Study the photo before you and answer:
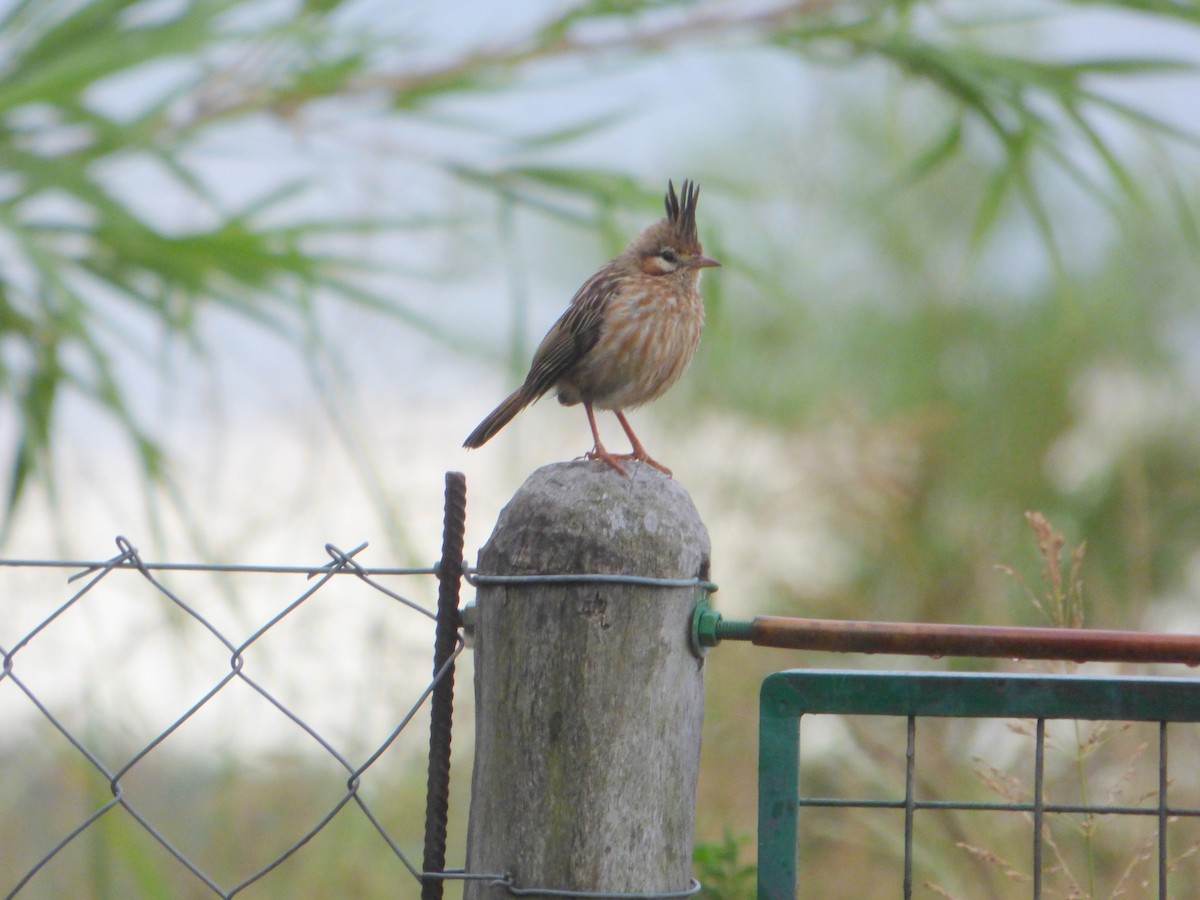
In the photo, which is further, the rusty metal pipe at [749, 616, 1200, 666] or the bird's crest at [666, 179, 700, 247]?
the bird's crest at [666, 179, 700, 247]

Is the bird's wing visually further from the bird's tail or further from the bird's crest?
the bird's crest

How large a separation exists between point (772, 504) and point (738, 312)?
2.14 m

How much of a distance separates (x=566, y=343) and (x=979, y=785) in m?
2.03

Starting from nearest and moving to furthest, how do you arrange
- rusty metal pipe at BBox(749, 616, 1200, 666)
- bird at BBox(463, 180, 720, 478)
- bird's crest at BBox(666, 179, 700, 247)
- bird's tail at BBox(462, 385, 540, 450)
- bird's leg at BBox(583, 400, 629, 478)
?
rusty metal pipe at BBox(749, 616, 1200, 666)
bird's leg at BBox(583, 400, 629, 478)
bird's tail at BBox(462, 385, 540, 450)
bird at BBox(463, 180, 720, 478)
bird's crest at BBox(666, 179, 700, 247)

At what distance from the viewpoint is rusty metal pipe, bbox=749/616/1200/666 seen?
4.39ft

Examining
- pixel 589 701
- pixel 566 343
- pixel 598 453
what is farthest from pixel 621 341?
pixel 589 701

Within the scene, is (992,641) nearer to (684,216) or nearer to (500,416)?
(500,416)

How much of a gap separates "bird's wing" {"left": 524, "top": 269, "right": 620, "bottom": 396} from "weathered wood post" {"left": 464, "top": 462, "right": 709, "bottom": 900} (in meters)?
1.34

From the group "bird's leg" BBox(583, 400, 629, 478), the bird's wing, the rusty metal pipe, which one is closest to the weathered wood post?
"bird's leg" BBox(583, 400, 629, 478)

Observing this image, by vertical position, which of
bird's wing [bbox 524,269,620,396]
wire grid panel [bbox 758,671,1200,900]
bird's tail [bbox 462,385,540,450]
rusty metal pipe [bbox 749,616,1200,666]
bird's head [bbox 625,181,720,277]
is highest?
bird's head [bbox 625,181,720,277]

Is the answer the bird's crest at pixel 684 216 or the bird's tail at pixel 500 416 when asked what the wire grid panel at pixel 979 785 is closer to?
the bird's tail at pixel 500 416

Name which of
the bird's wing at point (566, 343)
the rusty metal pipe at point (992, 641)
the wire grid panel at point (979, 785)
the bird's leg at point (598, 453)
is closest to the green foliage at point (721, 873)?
the wire grid panel at point (979, 785)

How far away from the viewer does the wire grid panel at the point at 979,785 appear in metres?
1.34

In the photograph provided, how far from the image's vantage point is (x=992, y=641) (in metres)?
1.35
